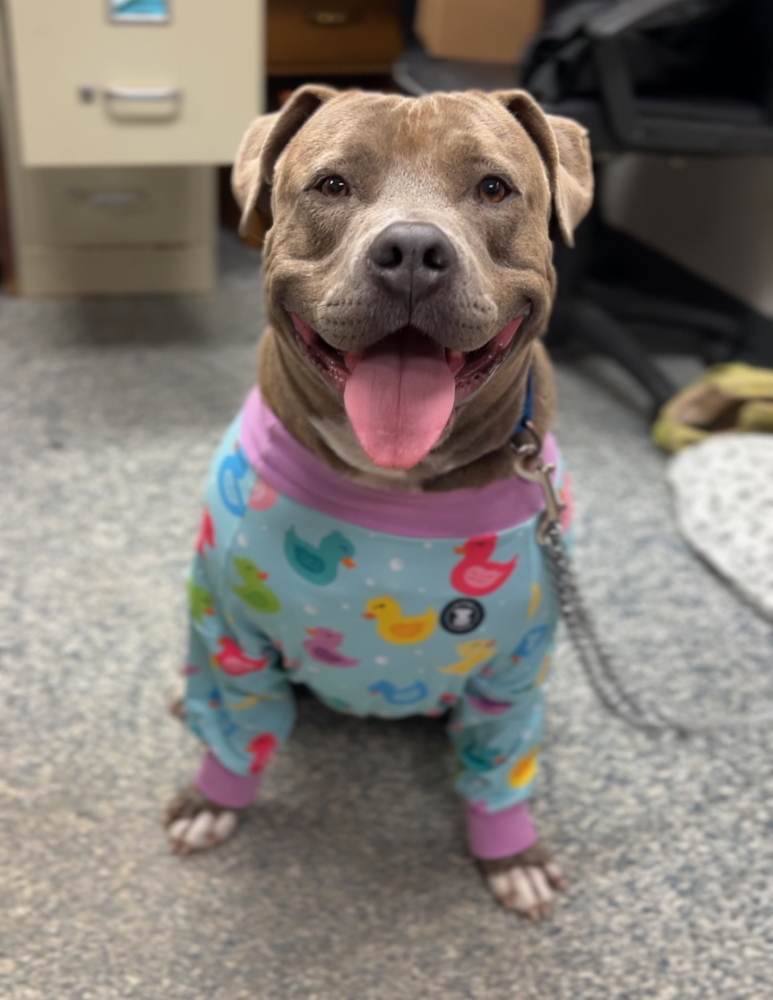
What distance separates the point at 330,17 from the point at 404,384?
2.22 m

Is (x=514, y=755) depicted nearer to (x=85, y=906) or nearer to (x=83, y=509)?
(x=85, y=906)

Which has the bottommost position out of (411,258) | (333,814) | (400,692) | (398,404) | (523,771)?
(333,814)

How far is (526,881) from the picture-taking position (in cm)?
107

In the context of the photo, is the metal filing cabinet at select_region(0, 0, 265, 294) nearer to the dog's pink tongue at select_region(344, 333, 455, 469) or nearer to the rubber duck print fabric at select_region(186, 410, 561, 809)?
the rubber duck print fabric at select_region(186, 410, 561, 809)

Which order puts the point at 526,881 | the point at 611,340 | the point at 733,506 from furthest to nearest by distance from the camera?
the point at 611,340 < the point at 733,506 < the point at 526,881

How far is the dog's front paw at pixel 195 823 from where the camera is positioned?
1095mm

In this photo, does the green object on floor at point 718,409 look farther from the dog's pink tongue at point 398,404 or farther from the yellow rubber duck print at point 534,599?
the dog's pink tongue at point 398,404

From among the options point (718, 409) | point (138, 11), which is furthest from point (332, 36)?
point (718, 409)

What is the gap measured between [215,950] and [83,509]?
84cm

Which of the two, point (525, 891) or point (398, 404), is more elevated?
point (398, 404)

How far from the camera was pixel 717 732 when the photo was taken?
1.32 metres

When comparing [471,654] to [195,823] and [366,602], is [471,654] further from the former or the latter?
[195,823]

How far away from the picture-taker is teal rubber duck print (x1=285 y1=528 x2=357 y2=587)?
35.6 inches

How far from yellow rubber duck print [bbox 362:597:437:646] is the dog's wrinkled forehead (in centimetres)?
37
